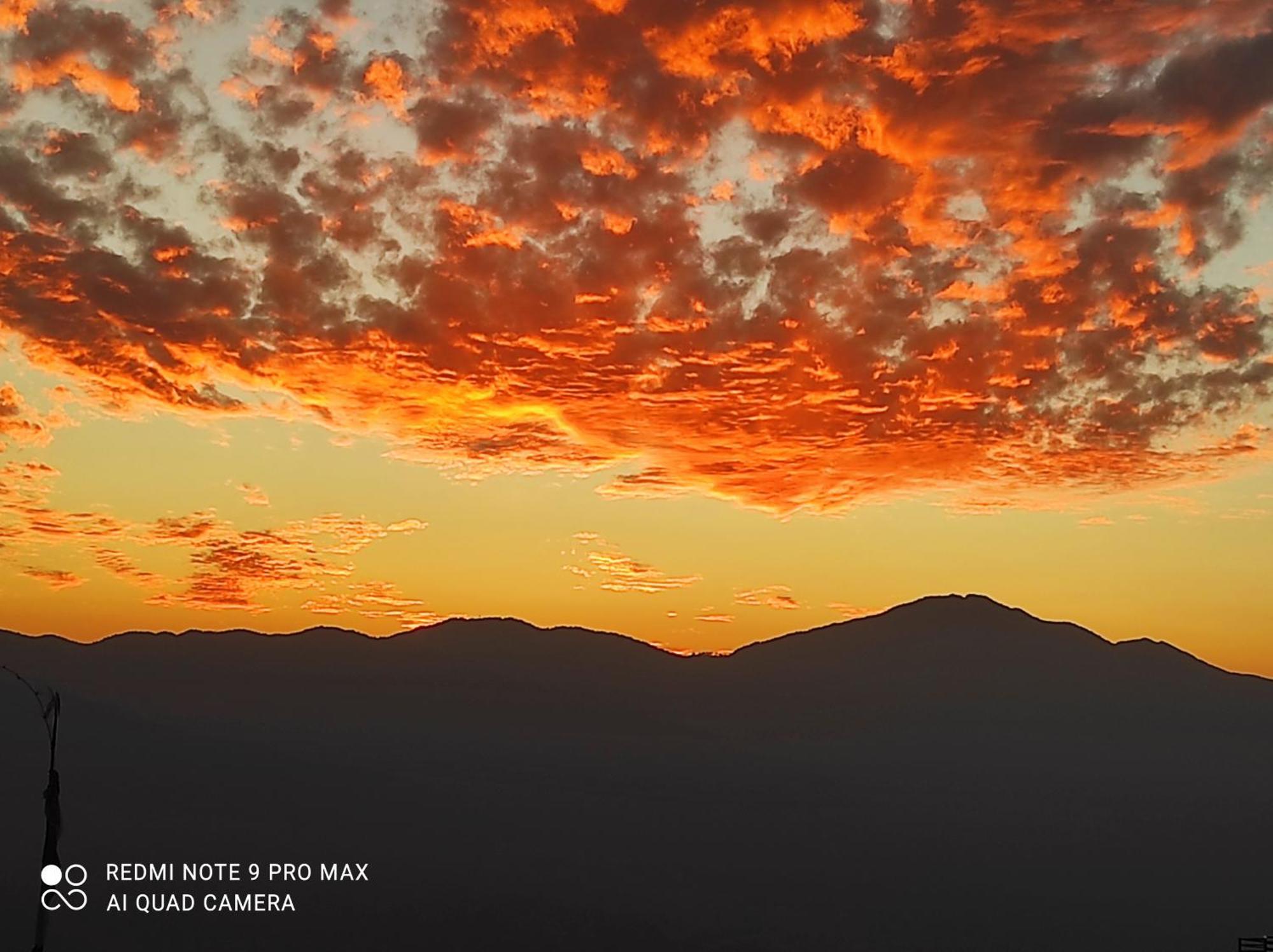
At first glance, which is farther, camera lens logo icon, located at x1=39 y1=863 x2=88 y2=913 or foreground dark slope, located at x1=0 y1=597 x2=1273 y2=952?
foreground dark slope, located at x1=0 y1=597 x2=1273 y2=952

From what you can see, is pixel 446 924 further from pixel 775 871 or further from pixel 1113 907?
pixel 1113 907

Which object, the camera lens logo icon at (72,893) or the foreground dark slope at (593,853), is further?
the foreground dark slope at (593,853)

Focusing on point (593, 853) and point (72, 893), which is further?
point (593, 853)

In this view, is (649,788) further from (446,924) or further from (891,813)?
(446,924)

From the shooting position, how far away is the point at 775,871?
448 feet

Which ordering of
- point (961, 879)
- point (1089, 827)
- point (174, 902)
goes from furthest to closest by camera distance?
point (1089, 827), point (961, 879), point (174, 902)

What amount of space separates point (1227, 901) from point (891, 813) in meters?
51.0

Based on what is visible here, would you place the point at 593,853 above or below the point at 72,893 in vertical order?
below

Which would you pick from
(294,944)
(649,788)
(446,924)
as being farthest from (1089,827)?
(294,944)

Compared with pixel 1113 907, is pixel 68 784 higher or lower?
higher

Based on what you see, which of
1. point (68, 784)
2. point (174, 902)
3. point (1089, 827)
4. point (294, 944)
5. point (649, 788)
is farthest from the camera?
point (649, 788)

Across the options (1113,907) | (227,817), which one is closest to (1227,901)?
(1113,907)

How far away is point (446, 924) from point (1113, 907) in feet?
255

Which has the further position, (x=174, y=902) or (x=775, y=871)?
(x=775, y=871)
